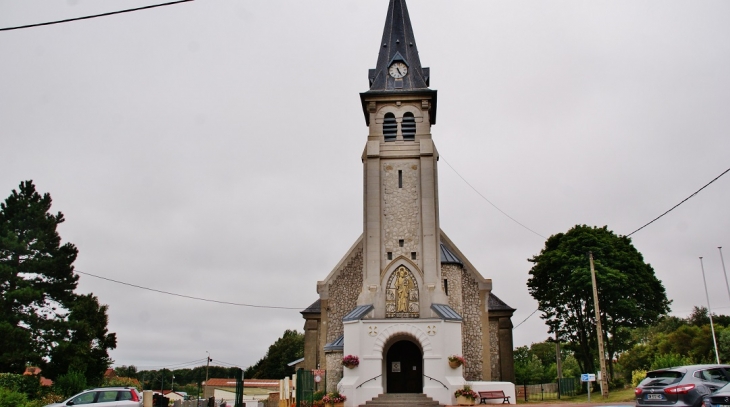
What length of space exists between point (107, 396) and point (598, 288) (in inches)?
1125

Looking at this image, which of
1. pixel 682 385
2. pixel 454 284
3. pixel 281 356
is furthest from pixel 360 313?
pixel 281 356

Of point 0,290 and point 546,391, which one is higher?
point 0,290

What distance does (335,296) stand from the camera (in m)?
33.6

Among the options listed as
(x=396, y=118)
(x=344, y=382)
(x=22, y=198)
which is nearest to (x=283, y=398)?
(x=344, y=382)

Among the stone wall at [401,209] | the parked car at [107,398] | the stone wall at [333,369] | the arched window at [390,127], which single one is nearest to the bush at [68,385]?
the parked car at [107,398]

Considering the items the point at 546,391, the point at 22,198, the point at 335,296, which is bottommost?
the point at 546,391

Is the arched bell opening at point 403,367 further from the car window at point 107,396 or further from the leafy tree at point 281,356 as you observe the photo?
the leafy tree at point 281,356

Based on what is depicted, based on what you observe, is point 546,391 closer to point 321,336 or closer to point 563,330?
point 563,330

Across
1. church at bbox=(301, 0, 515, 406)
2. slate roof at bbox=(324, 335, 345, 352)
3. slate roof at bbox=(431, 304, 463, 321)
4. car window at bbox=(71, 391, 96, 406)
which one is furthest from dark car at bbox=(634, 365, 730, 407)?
slate roof at bbox=(324, 335, 345, 352)

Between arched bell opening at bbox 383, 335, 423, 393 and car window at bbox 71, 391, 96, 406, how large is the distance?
13.3m

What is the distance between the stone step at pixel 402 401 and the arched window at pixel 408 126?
13450 millimetres

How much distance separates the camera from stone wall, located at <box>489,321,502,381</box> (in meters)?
32.0

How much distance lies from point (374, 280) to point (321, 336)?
6085 mm

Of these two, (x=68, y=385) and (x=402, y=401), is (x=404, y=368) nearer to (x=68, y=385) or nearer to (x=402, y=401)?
(x=402, y=401)
